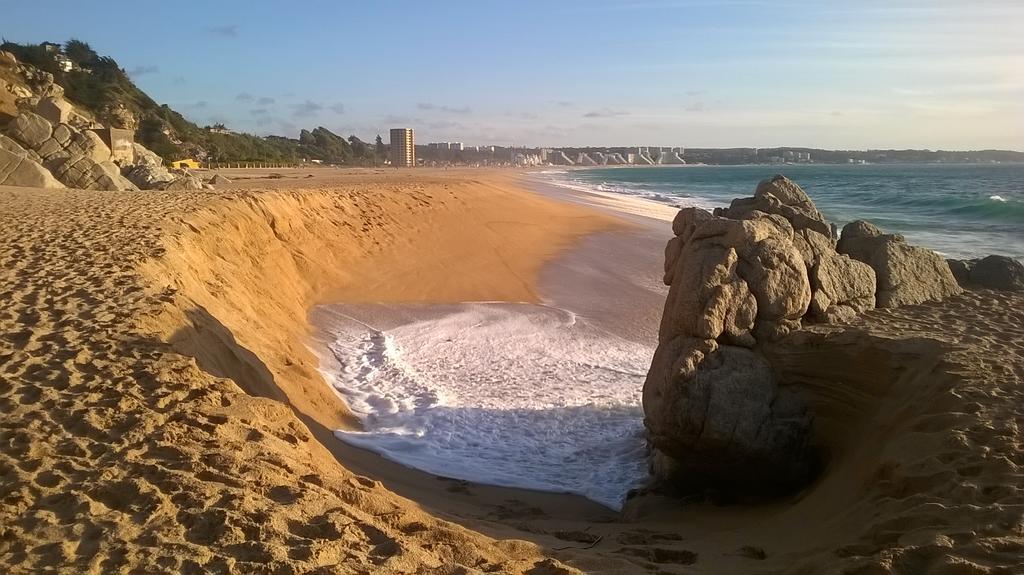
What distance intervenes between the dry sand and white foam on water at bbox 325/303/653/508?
1.61 ft

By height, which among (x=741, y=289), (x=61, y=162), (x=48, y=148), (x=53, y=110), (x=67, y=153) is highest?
(x=53, y=110)

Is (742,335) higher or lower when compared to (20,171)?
lower

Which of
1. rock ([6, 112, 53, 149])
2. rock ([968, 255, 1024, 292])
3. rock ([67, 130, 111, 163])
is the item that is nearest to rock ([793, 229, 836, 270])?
rock ([968, 255, 1024, 292])

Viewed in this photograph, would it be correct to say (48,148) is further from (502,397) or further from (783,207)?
(783,207)

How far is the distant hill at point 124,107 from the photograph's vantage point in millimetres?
42969

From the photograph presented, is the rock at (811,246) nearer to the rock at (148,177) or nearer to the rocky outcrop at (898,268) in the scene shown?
the rocky outcrop at (898,268)

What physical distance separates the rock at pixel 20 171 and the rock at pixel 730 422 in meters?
17.1

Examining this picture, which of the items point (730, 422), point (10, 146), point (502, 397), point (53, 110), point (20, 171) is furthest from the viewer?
point (53, 110)

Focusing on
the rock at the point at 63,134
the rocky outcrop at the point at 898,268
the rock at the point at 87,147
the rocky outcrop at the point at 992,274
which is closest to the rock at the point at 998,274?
the rocky outcrop at the point at 992,274

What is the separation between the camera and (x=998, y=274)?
7.64 meters

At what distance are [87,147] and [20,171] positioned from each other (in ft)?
11.0

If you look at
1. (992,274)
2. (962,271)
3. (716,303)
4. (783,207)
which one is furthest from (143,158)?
(992,274)

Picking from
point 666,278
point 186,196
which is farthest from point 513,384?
point 186,196

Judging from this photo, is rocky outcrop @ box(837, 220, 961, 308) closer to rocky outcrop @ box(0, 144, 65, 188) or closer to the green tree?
rocky outcrop @ box(0, 144, 65, 188)
